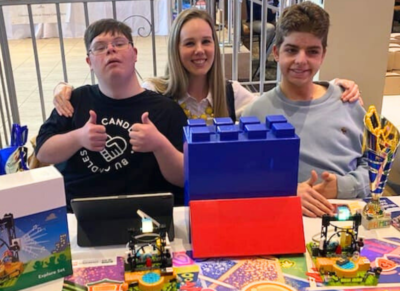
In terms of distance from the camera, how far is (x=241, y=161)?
995mm

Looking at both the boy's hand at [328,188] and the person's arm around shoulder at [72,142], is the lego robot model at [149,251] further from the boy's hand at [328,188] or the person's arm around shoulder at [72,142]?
the boy's hand at [328,188]

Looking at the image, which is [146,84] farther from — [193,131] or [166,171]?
[193,131]

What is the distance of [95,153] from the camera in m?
1.44

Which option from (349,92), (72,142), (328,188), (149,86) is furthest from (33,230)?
(349,92)

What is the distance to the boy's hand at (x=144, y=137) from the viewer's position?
3.73ft

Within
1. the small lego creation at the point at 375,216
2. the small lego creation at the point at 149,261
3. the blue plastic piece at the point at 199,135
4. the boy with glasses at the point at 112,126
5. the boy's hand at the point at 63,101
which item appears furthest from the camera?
the boy's hand at the point at 63,101

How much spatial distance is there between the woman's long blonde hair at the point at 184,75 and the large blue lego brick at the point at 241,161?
74 cm

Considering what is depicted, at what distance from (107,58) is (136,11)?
5.56 meters

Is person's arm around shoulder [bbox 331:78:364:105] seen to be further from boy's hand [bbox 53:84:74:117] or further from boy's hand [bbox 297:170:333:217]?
boy's hand [bbox 53:84:74:117]

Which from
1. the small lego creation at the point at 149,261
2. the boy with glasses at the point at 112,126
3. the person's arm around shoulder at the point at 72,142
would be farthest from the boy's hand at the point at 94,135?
the small lego creation at the point at 149,261

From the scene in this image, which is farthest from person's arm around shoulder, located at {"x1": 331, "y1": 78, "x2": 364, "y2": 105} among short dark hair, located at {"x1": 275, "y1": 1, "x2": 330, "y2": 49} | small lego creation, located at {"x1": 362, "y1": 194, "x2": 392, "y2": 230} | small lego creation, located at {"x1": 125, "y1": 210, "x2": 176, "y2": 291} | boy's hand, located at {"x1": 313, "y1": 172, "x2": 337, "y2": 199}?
small lego creation, located at {"x1": 125, "y1": 210, "x2": 176, "y2": 291}

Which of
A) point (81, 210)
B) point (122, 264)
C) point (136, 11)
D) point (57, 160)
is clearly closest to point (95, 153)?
point (57, 160)

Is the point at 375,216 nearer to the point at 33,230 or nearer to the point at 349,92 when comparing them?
the point at 349,92

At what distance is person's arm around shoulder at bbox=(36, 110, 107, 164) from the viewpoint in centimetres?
118
